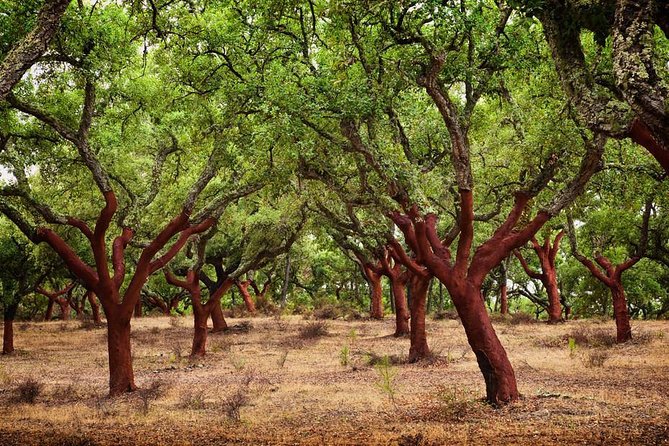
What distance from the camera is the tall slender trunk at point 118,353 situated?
12.7m

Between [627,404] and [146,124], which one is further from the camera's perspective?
[146,124]

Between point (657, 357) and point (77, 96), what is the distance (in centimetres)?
1627

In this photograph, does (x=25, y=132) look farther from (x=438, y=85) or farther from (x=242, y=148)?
(x=438, y=85)

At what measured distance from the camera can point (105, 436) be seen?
827 centimetres

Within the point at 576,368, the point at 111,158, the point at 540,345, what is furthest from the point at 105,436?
the point at 540,345

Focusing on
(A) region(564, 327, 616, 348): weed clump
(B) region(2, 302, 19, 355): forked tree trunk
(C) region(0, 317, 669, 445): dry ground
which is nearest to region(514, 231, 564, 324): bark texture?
(C) region(0, 317, 669, 445): dry ground

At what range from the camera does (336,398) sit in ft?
38.2

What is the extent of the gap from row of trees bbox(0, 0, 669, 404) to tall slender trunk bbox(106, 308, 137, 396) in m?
0.04

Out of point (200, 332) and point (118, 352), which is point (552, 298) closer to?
point (200, 332)

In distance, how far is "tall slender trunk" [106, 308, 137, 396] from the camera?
12703 mm

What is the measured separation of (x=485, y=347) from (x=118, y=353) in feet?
25.9

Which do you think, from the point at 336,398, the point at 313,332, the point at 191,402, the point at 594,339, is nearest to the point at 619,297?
the point at 594,339

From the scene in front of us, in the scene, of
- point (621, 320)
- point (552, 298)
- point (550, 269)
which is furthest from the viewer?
point (552, 298)

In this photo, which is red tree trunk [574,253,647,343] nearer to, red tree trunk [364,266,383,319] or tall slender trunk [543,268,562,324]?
tall slender trunk [543,268,562,324]
